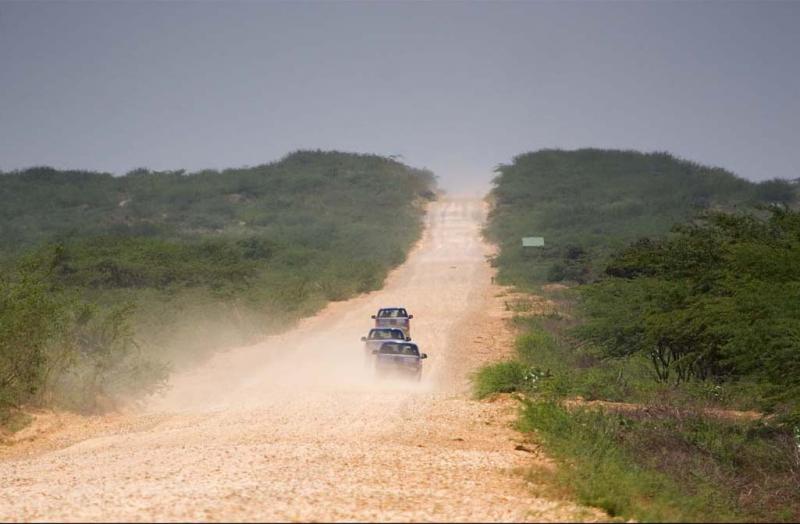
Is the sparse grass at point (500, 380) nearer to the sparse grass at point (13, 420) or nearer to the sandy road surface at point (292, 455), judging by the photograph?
the sandy road surface at point (292, 455)

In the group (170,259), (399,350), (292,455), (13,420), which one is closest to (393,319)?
(399,350)

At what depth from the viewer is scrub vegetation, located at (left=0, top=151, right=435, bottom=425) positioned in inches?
820

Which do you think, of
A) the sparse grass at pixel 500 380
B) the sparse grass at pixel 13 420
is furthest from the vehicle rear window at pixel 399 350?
the sparse grass at pixel 13 420

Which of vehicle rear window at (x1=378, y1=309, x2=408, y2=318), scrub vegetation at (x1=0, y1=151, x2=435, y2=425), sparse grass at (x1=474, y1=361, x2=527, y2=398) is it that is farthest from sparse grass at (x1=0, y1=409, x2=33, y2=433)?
vehicle rear window at (x1=378, y1=309, x2=408, y2=318)

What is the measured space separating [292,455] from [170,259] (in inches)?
1498

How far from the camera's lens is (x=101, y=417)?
2041 centimetres

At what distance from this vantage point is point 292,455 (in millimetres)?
12016

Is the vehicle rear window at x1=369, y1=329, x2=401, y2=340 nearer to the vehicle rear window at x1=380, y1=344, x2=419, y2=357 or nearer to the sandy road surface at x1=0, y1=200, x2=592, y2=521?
the sandy road surface at x1=0, y1=200, x2=592, y2=521

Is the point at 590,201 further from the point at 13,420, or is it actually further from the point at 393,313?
the point at 13,420

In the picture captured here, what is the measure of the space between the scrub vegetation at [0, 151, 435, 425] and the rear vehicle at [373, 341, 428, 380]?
5409 mm

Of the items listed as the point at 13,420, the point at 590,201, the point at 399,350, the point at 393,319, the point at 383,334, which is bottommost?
the point at 13,420

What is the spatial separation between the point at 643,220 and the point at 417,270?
24.8m

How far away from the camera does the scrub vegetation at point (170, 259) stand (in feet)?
68.3

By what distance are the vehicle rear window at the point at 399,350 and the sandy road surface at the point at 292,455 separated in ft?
2.95
